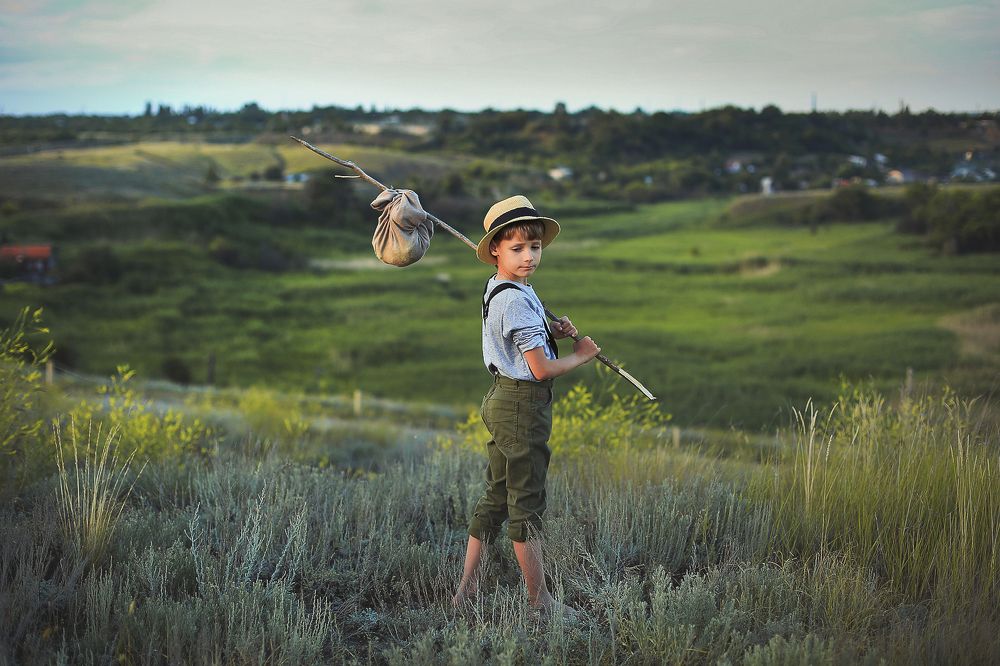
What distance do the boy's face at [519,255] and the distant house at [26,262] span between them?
63.1 metres

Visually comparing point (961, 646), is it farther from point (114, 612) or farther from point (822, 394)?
point (822, 394)

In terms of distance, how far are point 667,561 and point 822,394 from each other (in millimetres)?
45826

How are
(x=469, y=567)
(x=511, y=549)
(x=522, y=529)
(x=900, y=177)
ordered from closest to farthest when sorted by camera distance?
(x=522, y=529)
(x=469, y=567)
(x=511, y=549)
(x=900, y=177)

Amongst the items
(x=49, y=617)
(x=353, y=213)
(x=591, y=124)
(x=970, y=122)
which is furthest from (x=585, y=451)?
(x=591, y=124)

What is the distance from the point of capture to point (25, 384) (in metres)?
5.52

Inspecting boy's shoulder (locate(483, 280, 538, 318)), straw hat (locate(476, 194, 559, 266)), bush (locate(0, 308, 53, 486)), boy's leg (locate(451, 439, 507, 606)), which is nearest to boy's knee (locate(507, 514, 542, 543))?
boy's leg (locate(451, 439, 507, 606))

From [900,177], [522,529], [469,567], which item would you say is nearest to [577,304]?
[900,177]

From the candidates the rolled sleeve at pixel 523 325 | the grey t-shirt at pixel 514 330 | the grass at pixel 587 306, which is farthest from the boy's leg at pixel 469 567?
the grass at pixel 587 306

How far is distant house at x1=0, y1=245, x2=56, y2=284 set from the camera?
59.1 meters

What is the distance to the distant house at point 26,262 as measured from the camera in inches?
2327

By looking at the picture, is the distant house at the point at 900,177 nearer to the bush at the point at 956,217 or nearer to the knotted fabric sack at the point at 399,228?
the bush at the point at 956,217

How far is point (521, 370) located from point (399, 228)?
3.06ft

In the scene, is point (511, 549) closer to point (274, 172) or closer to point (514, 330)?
point (514, 330)

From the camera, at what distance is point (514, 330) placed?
11.7 feet
